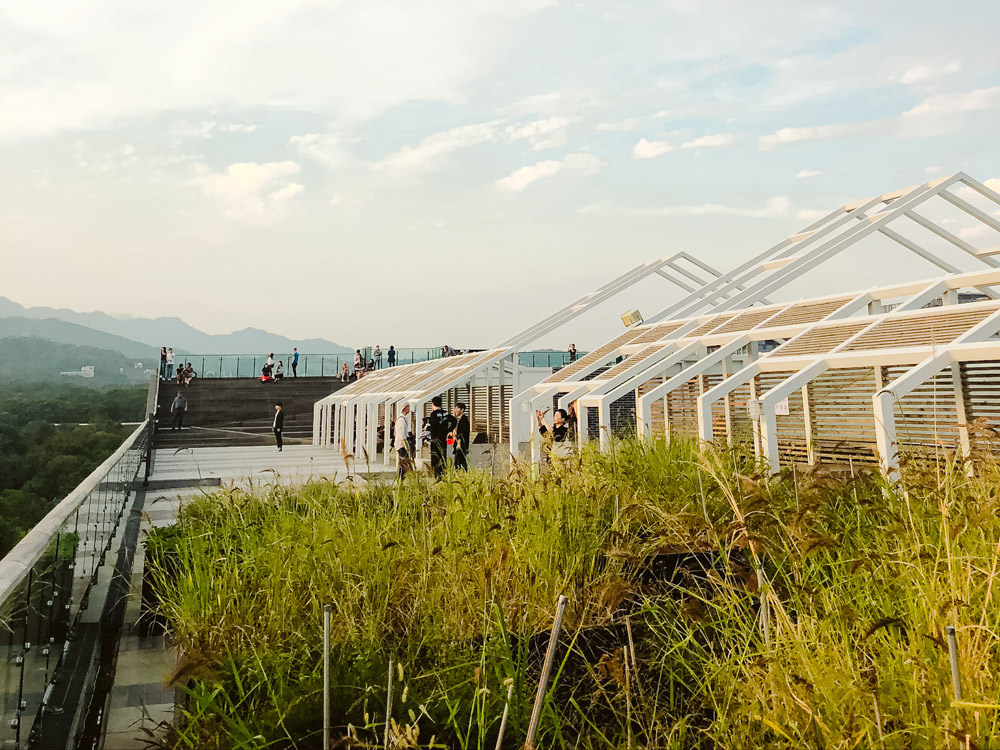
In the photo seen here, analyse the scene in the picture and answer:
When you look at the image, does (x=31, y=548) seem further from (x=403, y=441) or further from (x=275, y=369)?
(x=275, y=369)

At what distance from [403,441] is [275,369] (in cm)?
3261

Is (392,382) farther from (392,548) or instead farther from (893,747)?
(893,747)

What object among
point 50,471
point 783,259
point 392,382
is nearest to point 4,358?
point 50,471

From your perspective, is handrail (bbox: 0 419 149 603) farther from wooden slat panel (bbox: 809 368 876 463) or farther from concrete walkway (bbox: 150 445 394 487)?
concrete walkway (bbox: 150 445 394 487)

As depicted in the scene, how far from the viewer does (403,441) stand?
13.2m

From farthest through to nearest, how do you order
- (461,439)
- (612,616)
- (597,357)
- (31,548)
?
(597,357) < (461,439) < (612,616) < (31,548)

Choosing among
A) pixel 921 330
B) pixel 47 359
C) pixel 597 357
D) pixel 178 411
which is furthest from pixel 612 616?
pixel 47 359

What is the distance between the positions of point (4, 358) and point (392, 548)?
613 feet

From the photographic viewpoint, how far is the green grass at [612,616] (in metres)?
2.37

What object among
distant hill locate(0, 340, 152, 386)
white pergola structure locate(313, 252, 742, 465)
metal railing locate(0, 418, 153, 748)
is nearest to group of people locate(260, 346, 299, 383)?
white pergola structure locate(313, 252, 742, 465)

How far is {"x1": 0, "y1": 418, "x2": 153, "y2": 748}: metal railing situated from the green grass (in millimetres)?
576

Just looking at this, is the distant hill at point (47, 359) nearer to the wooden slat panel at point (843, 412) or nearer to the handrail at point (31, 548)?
the wooden slat panel at point (843, 412)

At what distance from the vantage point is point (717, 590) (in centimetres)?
316

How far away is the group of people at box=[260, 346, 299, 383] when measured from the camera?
3890 cm
